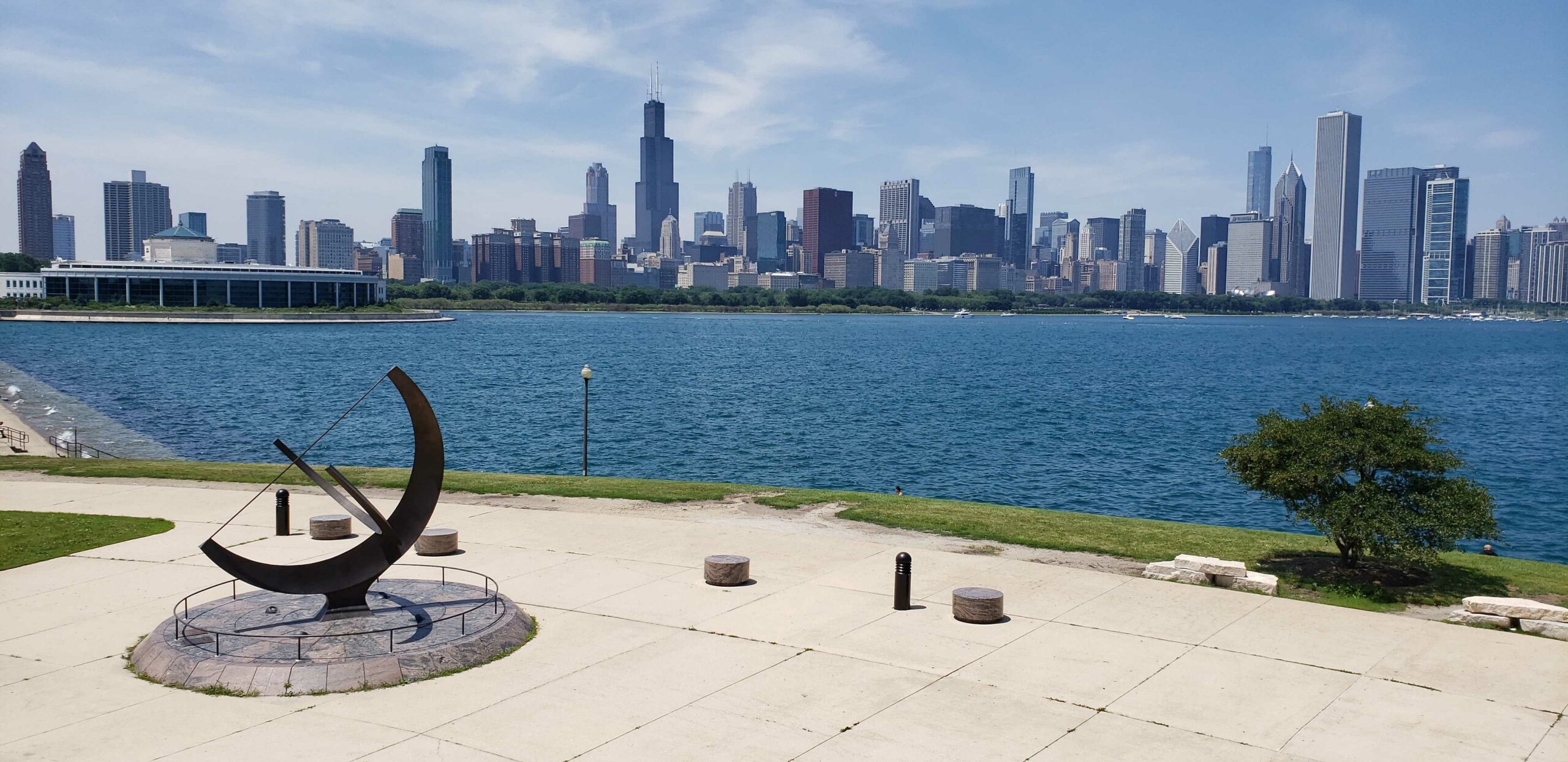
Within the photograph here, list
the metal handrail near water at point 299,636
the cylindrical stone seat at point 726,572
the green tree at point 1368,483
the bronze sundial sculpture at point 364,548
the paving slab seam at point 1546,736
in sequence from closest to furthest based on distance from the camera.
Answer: the paving slab seam at point 1546,736
the metal handrail near water at point 299,636
the bronze sundial sculpture at point 364,548
the green tree at point 1368,483
the cylindrical stone seat at point 726,572

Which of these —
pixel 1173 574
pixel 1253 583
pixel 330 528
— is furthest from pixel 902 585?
pixel 330 528

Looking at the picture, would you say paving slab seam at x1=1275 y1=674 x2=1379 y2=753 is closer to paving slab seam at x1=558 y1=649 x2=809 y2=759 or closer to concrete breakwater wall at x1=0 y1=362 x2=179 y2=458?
paving slab seam at x1=558 y1=649 x2=809 y2=759

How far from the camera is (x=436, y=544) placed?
60.5 ft

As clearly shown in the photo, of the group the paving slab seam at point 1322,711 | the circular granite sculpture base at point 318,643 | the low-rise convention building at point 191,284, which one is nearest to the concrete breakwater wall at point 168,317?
the low-rise convention building at point 191,284

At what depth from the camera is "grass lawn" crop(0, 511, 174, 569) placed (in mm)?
18188

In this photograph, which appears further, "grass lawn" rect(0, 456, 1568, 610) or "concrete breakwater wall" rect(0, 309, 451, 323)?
"concrete breakwater wall" rect(0, 309, 451, 323)

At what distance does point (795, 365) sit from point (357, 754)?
8815cm

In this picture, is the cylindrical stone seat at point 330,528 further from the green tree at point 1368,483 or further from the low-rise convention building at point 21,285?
the low-rise convention building at point 21,285

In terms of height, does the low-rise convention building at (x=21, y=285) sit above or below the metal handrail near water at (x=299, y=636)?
above

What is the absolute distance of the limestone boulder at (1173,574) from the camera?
17172mm

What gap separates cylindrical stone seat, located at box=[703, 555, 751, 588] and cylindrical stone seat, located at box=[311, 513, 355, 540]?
7428 millimetres

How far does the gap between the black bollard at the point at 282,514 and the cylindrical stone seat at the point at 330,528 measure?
0.56m

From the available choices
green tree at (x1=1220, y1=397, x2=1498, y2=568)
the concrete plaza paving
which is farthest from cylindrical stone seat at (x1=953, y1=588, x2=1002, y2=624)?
green tree at (x1=1220, y1=397, x2=1498, y2=568)

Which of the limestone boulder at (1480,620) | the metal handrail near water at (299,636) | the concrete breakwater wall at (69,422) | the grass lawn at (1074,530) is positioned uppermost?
the metal handrail near water at (299,636)
